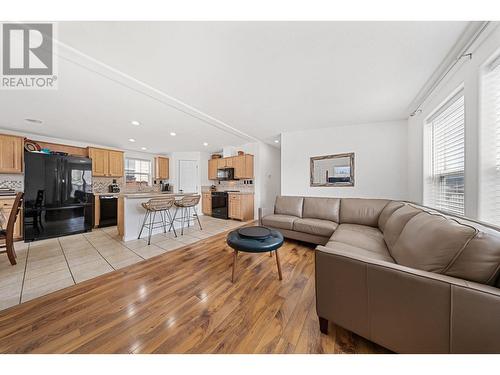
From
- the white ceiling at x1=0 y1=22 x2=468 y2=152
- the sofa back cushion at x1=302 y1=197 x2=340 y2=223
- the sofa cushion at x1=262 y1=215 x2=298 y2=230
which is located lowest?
the sofa cushion at x1=262 y1=215 x2=298 y2=230

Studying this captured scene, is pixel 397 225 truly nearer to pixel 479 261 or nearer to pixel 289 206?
pixel 479 261

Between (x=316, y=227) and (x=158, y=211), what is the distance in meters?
3.20

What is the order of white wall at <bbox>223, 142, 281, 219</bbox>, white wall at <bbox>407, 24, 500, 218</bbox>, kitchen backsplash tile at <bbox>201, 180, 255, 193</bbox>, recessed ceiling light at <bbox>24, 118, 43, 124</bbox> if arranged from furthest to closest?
kitchen backsplash tile at <bbox>201, 180, 255, 193</bbox>
white wall at <bbox>223, 142, 281, 219</bbox>
recessed ceiling light at <bbox>24, 118, 43, 124</bbox>
white wall at <bbox>407, 24, 500, 218</bbox>

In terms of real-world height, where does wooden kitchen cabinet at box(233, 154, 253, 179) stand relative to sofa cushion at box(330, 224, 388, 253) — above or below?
above

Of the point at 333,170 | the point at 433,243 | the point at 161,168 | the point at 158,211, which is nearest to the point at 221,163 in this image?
the point at 161,168

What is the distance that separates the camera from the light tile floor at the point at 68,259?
→ 68.1 inches

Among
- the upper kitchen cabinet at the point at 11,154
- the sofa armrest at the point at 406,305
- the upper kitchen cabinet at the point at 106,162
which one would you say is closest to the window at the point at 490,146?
the sofa armrest at the point at 406,305

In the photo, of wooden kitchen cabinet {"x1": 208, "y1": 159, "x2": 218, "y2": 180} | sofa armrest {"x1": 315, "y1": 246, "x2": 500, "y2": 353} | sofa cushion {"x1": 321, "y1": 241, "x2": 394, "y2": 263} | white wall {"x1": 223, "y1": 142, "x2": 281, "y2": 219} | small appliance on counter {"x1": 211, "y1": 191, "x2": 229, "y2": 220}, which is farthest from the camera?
wooden kitchen cabinet {"x1": 208, "y1": 159, "x2": 218, "y2": 180}

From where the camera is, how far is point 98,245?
2947 millimetres

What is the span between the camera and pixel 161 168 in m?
6.12

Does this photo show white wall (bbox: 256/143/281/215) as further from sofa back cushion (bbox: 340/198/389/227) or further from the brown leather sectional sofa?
the brown leather sectional sofa

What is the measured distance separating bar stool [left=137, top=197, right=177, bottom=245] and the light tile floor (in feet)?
0.78

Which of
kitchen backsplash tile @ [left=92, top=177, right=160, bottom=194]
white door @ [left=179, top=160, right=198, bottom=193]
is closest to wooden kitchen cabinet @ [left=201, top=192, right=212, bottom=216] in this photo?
white door @ [left=179, top=160, right=198, bottom=193]

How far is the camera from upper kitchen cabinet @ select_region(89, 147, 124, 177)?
4.45 metres
